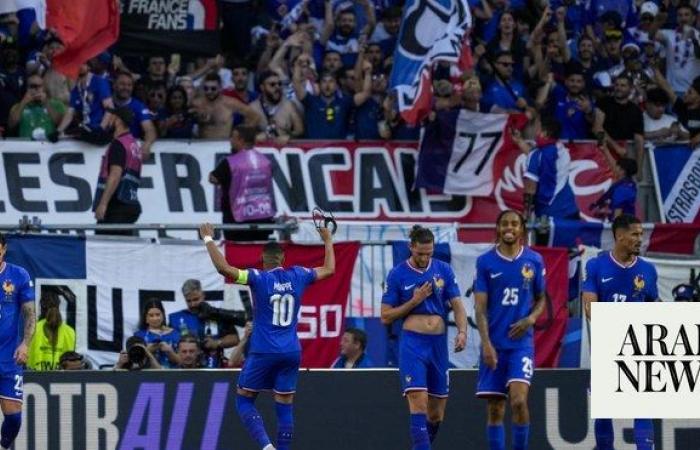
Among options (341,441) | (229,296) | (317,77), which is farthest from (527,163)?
(341,441)

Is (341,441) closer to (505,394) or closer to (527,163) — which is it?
(505,394)

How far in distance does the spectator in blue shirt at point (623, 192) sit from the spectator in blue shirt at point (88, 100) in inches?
222

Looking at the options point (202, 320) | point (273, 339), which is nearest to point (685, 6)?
point (202, 320)

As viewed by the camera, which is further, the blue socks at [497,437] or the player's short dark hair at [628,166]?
the player's short dark hair at [628,166]

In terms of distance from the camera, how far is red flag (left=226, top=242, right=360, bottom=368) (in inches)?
785

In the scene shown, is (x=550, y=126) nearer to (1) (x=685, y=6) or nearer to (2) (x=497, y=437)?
(1) (x=685, y=6)

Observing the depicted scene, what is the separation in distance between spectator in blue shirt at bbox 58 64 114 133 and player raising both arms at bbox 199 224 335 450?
19.1 ft

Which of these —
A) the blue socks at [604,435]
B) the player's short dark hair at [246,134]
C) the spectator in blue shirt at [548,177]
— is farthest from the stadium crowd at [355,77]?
the blue socks at [604,435]

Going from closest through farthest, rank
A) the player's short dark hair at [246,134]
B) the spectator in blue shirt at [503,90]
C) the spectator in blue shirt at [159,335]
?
the spectator in blue shirt at [159,335]
the player's short dark hair at [246,134]
the spectator in blue shirt at [503,90]

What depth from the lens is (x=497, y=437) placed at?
55.0 ft

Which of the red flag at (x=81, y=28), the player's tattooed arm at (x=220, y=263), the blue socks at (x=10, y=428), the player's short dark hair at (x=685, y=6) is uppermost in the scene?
the player's short dark hair at (x=685, y=6)

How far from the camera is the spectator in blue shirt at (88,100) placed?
22.3 m

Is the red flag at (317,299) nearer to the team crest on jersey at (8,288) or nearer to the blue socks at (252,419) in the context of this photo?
the blue socks at (252,419)

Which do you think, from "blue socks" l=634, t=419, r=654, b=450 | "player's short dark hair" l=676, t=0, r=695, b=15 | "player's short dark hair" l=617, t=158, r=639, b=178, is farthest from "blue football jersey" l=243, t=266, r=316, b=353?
"player's short dark hair" l=676, t=0, r=695, b=15
